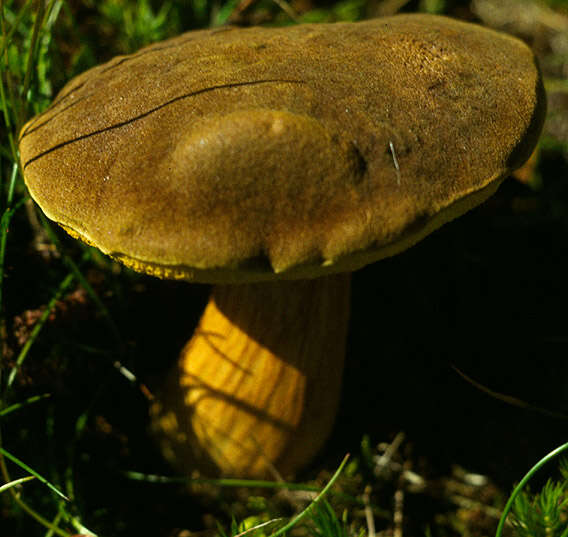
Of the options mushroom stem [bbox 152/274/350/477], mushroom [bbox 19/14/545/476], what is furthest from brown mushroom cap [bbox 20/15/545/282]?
mushroom stem [bbox 152/274/350/477]

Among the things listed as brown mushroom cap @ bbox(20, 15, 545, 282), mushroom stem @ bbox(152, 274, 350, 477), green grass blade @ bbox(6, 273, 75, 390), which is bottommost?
mushroom stem @ bbox(152, 274, 350, 477)

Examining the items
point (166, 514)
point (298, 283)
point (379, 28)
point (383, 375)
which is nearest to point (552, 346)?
point (383, 375)

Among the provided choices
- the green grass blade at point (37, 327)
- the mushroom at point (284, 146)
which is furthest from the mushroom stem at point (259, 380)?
the green grass blade at point (37, 327)

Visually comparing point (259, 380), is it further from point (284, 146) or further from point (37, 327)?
point (284, 146)

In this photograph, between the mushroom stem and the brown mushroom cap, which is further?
the mushroom stem

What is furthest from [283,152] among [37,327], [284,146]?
[37,327]

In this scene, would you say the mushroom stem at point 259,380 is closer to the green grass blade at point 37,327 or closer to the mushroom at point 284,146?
the mushroom at point 284,146

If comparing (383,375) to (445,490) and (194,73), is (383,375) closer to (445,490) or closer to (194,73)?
(445,490)

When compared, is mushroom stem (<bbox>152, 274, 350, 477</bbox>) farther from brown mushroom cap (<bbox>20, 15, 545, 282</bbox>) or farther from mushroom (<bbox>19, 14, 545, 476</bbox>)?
brown mushroom cap (<bbox>20, 15, 545, 282</bbox>)
